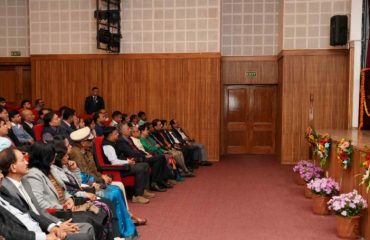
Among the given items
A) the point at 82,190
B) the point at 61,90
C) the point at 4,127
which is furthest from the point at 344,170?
the point at 61,90

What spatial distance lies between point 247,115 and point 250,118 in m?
0.12

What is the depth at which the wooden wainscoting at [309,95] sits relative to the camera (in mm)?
9844

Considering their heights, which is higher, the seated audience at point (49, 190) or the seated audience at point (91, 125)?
the seated audience at point (91, 125)

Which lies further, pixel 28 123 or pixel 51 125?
pixel 28 123

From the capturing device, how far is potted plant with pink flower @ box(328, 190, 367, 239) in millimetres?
4281

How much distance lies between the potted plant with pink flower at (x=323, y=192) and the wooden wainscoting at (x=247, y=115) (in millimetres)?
6177

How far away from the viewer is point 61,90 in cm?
1068

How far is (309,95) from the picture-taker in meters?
9.97

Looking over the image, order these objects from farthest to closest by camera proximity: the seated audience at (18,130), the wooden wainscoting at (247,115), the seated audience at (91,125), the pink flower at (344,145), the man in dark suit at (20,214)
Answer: the wooden wainscoting at (247,115) < the seated audience at (91,125) < the seated audience at (18,130) < the pink flower at (344,145) < the man in dark suit at (20,214)

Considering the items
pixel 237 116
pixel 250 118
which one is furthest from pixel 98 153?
pixel 250 118

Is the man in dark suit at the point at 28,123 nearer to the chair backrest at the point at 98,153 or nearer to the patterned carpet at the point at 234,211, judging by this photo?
the chair backrest at the point at 98,153

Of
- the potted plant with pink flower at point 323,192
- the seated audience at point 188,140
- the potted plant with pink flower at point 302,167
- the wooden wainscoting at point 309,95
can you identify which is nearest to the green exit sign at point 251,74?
the wooden wainscoting at point 309,95

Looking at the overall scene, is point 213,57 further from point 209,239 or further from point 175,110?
point 209,239

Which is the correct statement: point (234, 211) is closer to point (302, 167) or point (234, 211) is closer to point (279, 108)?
point (302, 167)
